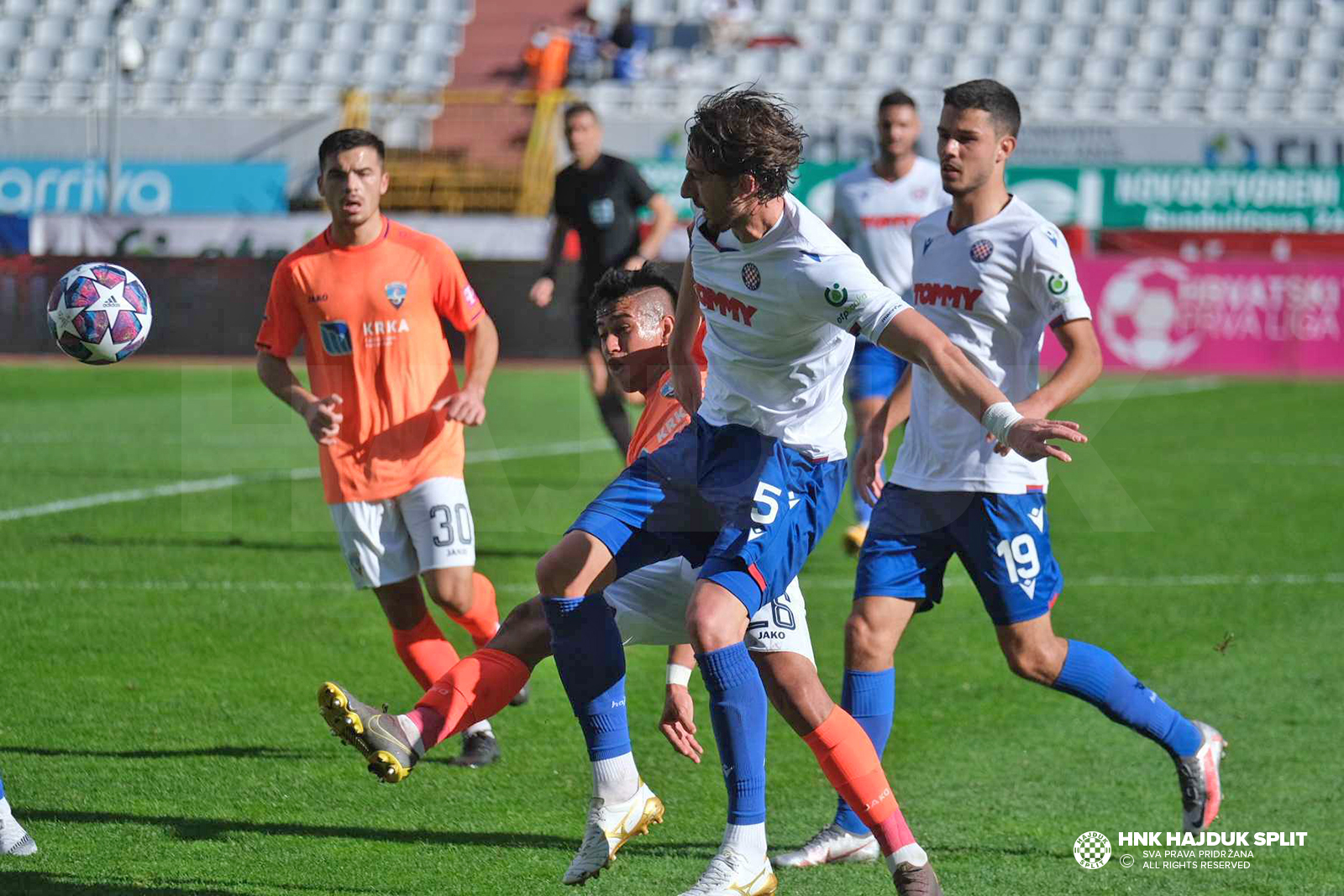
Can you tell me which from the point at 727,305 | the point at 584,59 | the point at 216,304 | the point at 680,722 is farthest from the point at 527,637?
the point at 584,59

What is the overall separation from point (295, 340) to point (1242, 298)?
16.5 meters

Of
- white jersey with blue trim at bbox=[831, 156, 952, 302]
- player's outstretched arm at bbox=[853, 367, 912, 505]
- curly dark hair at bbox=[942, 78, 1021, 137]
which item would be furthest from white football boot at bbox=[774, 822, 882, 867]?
white jersey with blue trim at bbox=[831, 156, 952, 302]

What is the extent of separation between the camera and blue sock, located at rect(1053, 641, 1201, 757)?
461 cm

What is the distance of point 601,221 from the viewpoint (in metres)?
10.1

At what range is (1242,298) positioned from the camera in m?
19.8

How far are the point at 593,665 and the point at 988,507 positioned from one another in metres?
1.26

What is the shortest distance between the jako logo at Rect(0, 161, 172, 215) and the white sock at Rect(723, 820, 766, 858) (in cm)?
2130

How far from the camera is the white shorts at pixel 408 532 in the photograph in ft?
17.7

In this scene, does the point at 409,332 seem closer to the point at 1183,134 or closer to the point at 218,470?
the point at 218,470

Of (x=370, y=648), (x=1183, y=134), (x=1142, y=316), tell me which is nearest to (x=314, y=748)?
(x=370, y=648)

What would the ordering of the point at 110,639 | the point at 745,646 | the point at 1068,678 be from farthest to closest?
the point at 110,639 < the point at 1068,678 < the point at 745,646

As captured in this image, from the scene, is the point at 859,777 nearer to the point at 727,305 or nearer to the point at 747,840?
the point at 747,840

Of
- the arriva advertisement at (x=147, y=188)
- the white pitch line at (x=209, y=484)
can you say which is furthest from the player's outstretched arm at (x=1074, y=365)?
the arriva advertisement at (x=147, y=188)

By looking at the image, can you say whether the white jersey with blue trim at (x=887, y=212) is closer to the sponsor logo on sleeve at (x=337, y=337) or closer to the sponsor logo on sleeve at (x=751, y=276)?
the sponsor logo on sleeve at (x=337, y=337)
